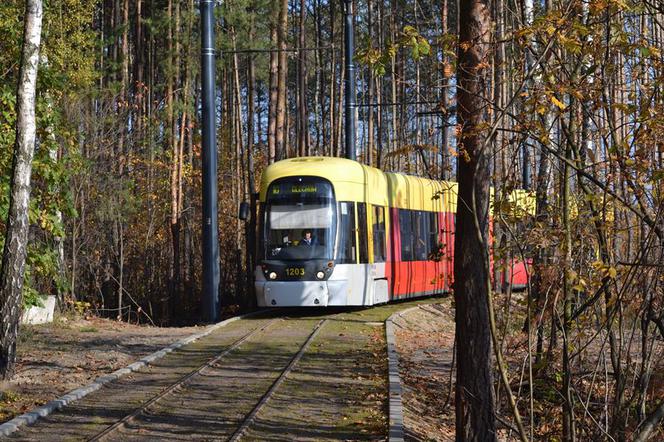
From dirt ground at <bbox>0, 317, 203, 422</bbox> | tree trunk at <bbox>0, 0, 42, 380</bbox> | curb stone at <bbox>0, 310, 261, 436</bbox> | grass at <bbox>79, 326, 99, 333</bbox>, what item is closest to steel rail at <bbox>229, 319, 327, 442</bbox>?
curb stone at <bbox>0, 310, 261, 436</bbox>

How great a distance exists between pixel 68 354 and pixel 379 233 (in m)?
9.88

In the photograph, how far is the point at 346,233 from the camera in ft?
73.2

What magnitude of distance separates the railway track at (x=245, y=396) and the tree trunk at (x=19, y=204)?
4.67 ft

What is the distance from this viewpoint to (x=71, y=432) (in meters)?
10.2

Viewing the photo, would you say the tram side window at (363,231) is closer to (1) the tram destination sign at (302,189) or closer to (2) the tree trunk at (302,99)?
(1) the tram destination sign at (302,189)

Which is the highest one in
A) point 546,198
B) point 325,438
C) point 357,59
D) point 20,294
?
point 357,59

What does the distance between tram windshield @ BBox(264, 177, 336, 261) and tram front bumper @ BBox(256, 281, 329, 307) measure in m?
0.58

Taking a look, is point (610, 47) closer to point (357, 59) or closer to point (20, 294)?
point (357, 59)

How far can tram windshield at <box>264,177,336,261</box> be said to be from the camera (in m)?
22.0

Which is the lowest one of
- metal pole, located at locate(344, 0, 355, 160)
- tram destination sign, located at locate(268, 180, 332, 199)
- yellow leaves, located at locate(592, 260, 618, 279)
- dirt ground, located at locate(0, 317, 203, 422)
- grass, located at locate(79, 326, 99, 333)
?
dirt ground, located at locate(0, 317, 203, 422)

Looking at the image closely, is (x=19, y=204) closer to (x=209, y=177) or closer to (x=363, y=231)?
(x=209, y=177)

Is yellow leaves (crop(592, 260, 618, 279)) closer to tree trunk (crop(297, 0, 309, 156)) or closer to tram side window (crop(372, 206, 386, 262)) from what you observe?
tram side window (crop(372, 206, 386, 262))

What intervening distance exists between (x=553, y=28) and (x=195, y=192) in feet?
127

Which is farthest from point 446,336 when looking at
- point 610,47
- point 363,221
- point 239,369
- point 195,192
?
point 195,192
